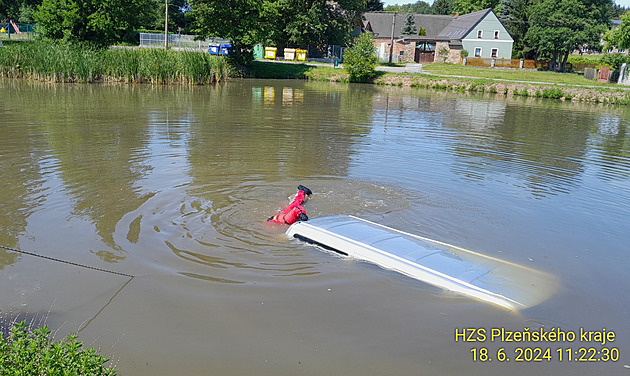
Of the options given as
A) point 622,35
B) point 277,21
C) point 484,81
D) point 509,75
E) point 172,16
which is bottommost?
point 484,81

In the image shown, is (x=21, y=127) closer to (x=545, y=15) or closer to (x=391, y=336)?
(x=391, y=336)

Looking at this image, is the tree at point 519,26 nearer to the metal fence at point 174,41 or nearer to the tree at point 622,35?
the tree at point 622,35

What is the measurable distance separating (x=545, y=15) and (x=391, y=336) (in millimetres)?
69016

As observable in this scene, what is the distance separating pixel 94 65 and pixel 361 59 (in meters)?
24.4

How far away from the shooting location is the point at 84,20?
42.0m

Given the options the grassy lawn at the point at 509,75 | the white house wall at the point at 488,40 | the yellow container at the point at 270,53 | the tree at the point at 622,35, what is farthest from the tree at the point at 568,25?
the yellow container at the point at 270,53

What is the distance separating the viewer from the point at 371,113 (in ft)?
84.2

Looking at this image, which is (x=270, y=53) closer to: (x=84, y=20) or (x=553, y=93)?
(x=84, y=20)

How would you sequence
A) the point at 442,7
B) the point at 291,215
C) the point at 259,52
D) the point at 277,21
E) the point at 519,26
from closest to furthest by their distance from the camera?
the point at 291,215
the point at 277,21
the point at 259,52
the point at 519,26
the point at 442,7

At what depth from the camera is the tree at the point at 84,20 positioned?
1624 inches

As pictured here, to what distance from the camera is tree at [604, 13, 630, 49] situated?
1773 inches

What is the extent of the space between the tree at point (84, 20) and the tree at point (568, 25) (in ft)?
159

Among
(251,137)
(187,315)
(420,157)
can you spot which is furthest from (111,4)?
(187,315)

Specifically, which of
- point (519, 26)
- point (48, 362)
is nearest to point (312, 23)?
point (519, 26)
